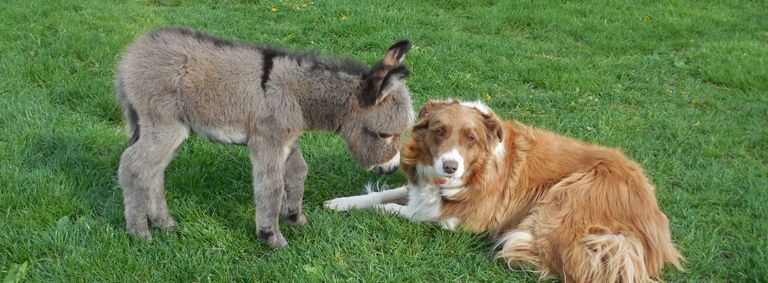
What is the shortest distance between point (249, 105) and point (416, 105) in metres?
3.13

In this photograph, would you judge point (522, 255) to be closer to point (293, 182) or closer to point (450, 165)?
point (450, 165)

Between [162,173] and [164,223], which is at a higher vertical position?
[162,173]

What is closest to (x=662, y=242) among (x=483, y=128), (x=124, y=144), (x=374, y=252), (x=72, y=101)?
(x=483, y=128)

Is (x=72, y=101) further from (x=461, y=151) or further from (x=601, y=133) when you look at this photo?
(x=601, y=133)

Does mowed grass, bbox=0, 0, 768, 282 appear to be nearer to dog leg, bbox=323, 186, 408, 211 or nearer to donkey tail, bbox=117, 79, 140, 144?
dog leg, bbox=323, 186, 408, 211

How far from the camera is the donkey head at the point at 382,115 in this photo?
3799mm

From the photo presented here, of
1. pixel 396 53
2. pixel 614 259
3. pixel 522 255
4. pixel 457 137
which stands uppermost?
pixel 396 53

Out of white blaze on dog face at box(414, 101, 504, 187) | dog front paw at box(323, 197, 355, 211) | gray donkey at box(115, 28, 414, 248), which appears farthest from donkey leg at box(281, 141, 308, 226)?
white blaze on dog face at box(414, 101, 504, 187)

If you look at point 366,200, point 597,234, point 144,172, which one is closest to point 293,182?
point 366,200

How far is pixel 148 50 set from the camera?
12.8ft

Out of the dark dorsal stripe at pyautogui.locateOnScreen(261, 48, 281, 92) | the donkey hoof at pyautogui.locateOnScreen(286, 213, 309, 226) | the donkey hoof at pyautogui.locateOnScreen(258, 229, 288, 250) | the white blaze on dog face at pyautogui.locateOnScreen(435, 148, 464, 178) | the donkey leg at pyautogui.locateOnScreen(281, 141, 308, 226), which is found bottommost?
the donkey hoof at pyautogui.locateOnScreen(286, 213, 309, 226)

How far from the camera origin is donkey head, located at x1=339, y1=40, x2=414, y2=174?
380cm

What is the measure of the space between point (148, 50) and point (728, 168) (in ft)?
16.4

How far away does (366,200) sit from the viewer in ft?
16.0
